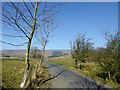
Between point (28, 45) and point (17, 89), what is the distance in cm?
278

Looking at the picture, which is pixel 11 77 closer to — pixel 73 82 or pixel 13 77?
pixel 13 77

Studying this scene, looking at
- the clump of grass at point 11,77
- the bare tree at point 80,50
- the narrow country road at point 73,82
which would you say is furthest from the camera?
the bare tree at point 80,50

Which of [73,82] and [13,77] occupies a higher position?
[13,77]

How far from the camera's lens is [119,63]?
2328 cm

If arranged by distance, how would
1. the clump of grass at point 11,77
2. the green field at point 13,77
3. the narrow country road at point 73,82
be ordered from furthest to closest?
the narrow country road at point 73,82 < the green field at point 13,77 < the clump of grass at point 11,77

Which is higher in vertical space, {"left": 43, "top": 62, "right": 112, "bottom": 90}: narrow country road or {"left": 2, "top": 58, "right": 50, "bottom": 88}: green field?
{"left": 2, "top": 58, "right": 50, "bottom": 88}: green field

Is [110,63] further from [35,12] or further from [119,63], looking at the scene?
[35,12]

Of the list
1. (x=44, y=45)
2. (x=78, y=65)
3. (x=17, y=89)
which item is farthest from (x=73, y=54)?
(x=17, y=89)

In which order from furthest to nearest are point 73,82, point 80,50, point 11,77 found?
point 80,50 < point 73,82 < point 11,77

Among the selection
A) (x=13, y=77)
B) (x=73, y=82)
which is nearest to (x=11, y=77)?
(x=13, y=77)

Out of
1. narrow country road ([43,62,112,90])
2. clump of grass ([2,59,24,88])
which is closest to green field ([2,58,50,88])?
clump of grass ([2,59,24,88])

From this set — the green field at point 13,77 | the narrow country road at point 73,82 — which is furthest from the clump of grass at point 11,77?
the narrow country road at point 73,82

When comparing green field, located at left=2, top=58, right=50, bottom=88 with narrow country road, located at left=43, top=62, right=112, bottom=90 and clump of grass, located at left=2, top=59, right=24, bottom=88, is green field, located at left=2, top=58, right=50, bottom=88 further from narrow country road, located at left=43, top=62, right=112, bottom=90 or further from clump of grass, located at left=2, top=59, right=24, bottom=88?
narrow country road, located at left=43, top=62, right=112, bottom=90

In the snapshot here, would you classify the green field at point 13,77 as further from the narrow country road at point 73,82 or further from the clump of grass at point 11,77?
the narrow country road at point 73,82
